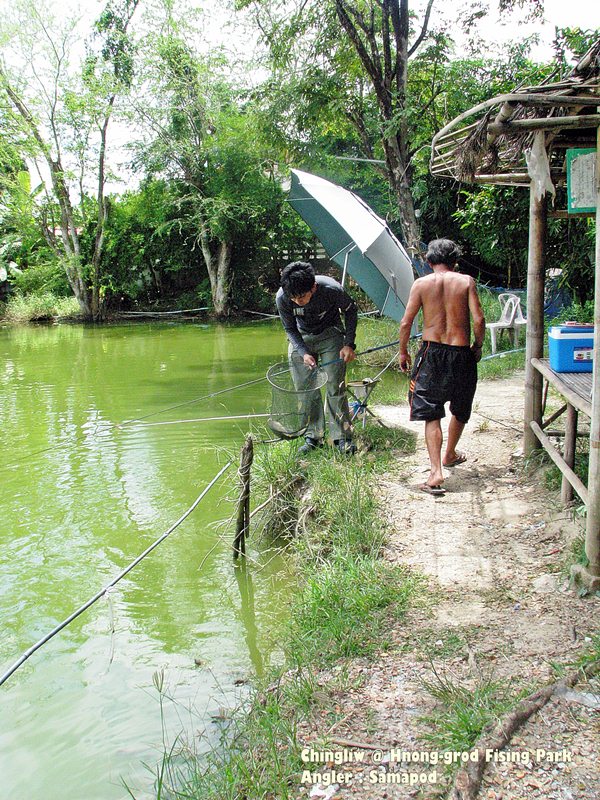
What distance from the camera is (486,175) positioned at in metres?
5.07

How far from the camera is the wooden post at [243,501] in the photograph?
448 cm

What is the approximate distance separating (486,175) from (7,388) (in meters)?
9.04

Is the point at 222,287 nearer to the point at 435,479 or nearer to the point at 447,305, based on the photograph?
the point at 447,305

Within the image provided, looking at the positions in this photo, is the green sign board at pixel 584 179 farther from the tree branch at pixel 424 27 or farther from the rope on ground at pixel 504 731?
the tree branch at pixel 424 27

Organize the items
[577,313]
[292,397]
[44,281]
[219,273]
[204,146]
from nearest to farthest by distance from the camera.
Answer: [292,397] < [577,313] < [204,146] < [219,273] < [44,281]

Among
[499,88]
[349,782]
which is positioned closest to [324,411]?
[349,782]

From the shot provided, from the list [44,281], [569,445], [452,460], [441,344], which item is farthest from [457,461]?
[44,281]

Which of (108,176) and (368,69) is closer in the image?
(368,69)

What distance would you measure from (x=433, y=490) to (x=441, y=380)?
76 centimetres

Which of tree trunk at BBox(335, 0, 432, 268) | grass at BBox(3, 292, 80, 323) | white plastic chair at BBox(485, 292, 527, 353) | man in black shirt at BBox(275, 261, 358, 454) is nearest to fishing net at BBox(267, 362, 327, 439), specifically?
man in black shirt at BBox(275, 261, 358, 454)

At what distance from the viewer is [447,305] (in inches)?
191

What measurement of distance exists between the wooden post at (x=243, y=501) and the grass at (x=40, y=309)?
1985 centimetres

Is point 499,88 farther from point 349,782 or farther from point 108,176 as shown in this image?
point 108,176

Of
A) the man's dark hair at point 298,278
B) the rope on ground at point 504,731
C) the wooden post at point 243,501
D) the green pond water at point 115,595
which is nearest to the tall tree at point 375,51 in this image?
the green pond water at point 115,595
